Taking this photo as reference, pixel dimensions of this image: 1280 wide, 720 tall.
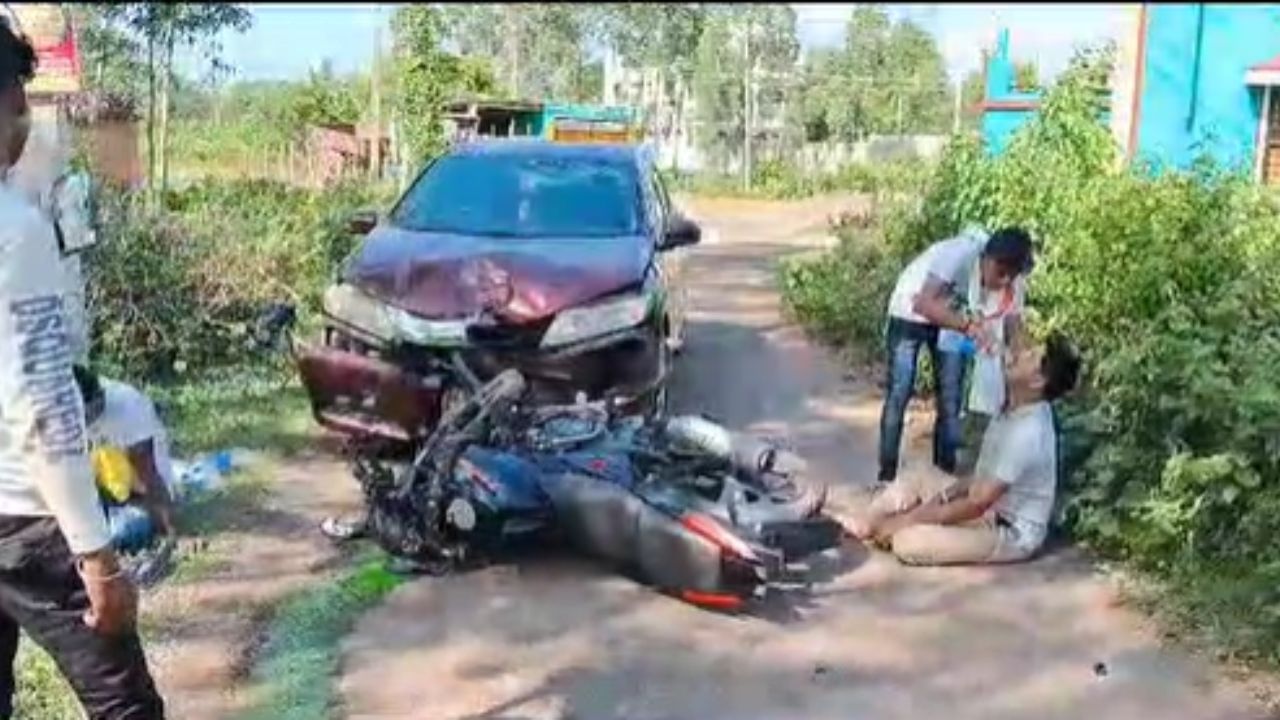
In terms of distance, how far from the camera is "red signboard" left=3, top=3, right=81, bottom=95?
7773 millimetres

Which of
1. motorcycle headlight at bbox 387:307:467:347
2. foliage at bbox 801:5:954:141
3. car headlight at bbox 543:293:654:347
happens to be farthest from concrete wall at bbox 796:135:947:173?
motorcycle headlight at bbox 387:307:467:347

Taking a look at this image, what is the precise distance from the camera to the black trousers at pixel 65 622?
270cm

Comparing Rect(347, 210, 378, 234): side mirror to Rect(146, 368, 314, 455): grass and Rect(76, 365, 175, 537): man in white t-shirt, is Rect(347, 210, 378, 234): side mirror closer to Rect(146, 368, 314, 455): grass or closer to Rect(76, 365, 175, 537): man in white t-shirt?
Rect(146, 368, 314, 455): grass

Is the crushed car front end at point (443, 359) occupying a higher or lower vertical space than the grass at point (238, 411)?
higher

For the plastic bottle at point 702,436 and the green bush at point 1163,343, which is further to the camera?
the plastic bottle at point 702,436

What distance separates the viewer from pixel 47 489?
2.57 meters

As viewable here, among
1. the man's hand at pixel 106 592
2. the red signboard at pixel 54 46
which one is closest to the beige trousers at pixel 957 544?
the man's hand at pixel 106 592

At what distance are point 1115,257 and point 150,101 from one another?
6.14 meters

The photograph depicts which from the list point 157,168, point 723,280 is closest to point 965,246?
point 157,168

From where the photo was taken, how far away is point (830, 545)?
19.0ft

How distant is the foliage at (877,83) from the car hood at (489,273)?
40.5ft

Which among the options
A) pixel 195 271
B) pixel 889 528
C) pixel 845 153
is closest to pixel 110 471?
pixel 889 528

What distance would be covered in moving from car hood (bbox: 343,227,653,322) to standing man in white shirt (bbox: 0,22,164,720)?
3.48 meters

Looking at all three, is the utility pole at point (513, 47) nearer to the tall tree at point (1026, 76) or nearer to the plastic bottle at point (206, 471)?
the tall tree at point (1026, 76)
